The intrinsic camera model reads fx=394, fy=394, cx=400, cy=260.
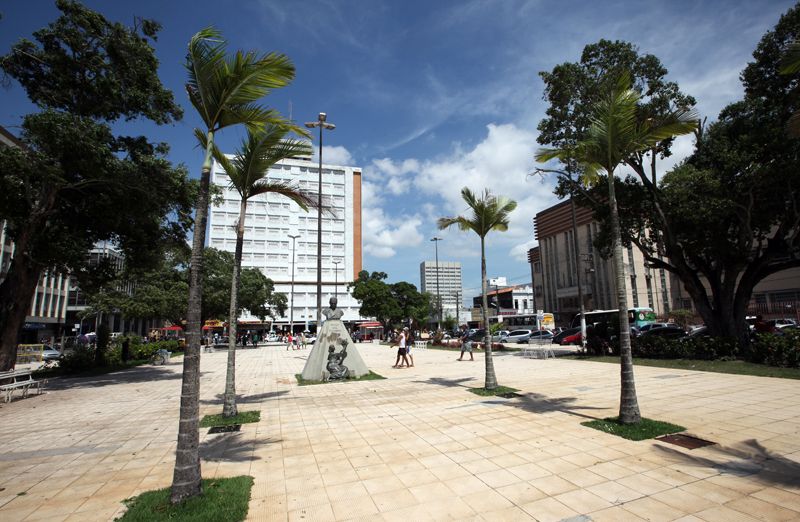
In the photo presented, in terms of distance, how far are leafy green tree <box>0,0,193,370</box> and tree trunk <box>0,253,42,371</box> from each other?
3 centimetres

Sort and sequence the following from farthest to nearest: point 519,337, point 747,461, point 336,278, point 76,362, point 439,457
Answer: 1. point 336,278
2. point 519,337
3. point 76,362
4. point 439,457
5. point 747,461

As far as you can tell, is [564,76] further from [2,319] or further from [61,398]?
[2,319]

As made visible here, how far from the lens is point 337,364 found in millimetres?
13805

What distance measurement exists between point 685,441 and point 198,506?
6.48m

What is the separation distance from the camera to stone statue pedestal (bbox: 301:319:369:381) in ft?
44.9

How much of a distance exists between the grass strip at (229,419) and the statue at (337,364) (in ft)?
17.2

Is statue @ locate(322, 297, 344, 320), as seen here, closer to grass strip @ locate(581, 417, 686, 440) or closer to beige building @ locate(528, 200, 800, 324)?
grass strip @ locate(581, 417, 686, 440)

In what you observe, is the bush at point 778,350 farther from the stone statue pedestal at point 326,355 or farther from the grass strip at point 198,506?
the grass strip at point 198,506

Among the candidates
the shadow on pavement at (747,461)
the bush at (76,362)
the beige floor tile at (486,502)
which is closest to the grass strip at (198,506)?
the beige floor tile at (486,502)

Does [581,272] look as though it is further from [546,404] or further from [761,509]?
[761,509]

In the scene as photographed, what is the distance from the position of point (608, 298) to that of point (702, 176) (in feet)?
184

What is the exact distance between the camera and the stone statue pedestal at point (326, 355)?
44.9 ft

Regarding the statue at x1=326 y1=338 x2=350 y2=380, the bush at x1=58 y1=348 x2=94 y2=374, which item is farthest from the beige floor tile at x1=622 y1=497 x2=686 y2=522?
the bush at x1=58 y1=348 x2=94 y2=374

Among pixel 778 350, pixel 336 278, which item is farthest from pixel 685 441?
pixel 336 278
